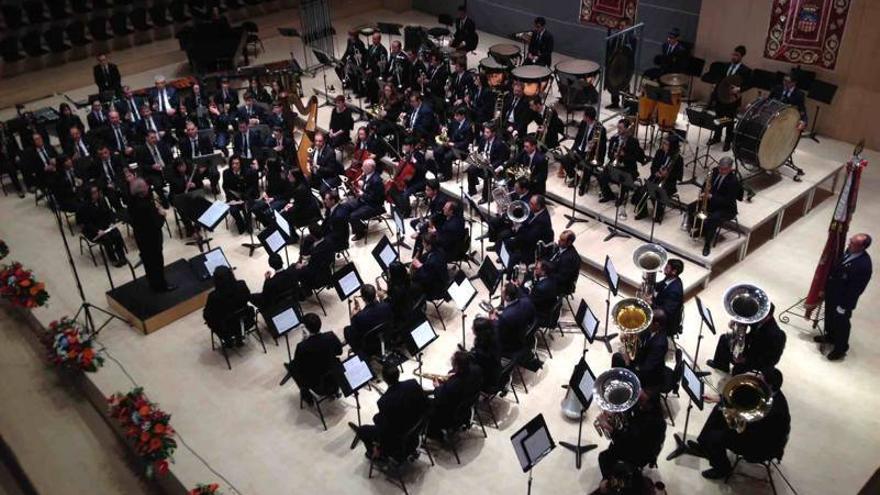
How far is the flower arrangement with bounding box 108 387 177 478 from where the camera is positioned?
8.38 m

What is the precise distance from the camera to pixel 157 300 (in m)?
11.0

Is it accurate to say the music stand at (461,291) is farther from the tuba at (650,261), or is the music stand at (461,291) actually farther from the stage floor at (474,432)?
the tuba at (650,261)

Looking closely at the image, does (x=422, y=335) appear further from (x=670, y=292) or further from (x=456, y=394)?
(x=670, y=292)

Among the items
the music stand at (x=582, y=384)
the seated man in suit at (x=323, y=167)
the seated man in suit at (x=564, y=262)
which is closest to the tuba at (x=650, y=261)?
the seated man in suit at (x=564, y=262)

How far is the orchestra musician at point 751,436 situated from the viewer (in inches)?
299

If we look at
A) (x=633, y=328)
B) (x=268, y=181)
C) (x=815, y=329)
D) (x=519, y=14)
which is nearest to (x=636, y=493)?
(x=633, y=328)

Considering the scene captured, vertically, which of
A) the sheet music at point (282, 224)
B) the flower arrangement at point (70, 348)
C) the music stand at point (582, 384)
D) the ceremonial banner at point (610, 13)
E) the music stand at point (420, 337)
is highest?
the ceremonial banner at point (610, 13)

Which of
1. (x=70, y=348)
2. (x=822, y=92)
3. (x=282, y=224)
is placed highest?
(x=822, y=92)

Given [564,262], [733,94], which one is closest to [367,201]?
[564,262]

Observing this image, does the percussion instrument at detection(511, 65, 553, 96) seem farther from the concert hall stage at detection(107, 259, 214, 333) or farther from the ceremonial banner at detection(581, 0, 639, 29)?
the concert hall stage at detection(107, 259, 214, 333)

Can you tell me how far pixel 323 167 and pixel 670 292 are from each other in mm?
6635

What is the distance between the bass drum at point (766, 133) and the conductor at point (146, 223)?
868cm

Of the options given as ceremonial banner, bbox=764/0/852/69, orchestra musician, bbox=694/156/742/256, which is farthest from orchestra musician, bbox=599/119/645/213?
ceremonial banner, bbox=764/0/852/69

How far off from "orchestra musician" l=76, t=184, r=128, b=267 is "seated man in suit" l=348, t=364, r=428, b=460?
5.87 meters
